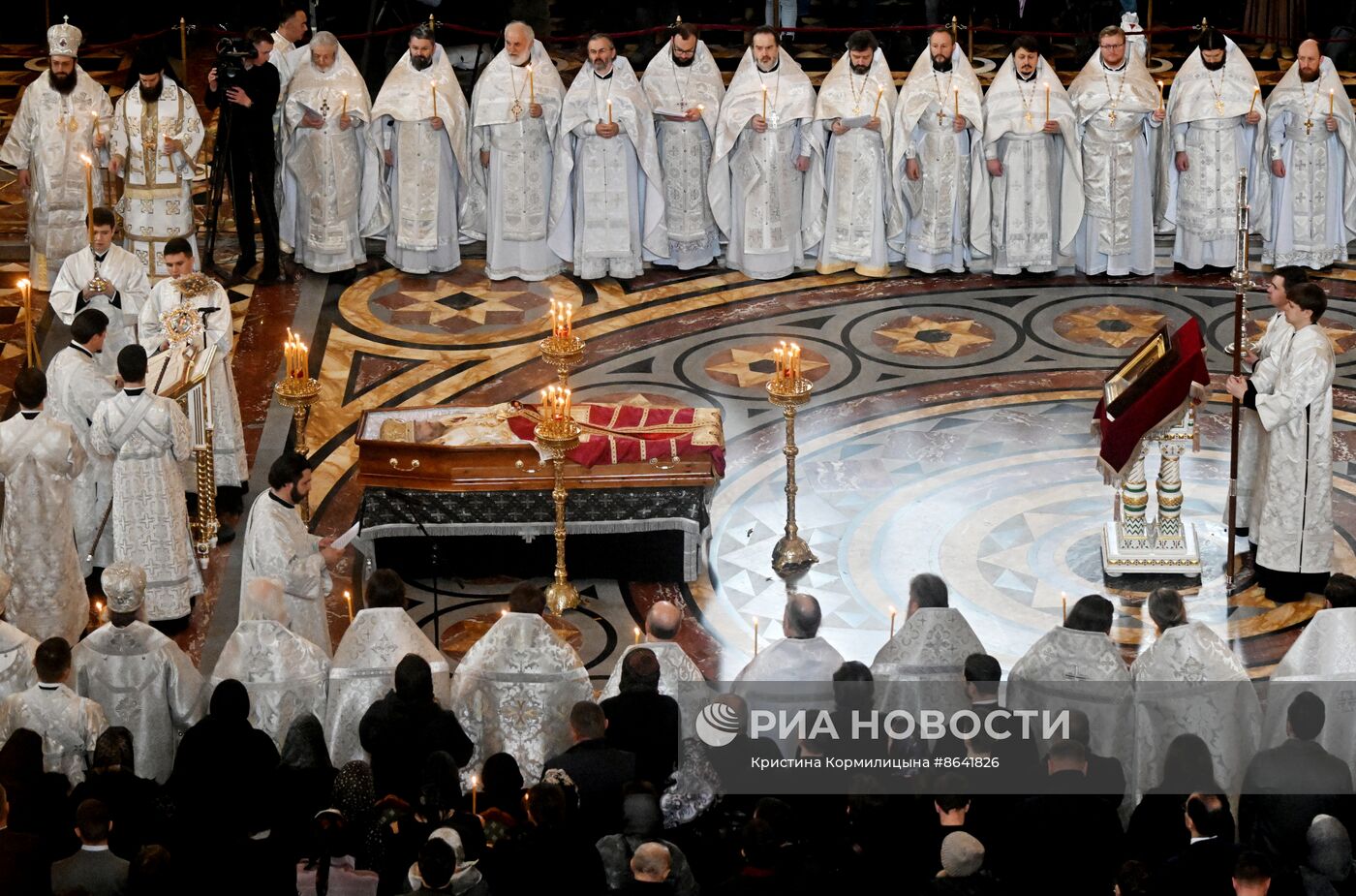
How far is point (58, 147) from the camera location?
1422cm

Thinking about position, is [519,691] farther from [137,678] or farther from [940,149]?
[940,149]

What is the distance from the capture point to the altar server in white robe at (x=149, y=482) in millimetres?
9914

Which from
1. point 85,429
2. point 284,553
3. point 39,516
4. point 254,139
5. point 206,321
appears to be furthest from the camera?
point 254,139

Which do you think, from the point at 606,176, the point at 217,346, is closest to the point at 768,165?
the point at 606,176

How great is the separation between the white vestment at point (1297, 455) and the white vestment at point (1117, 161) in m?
4.61

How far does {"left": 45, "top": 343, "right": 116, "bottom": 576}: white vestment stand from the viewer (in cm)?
1031

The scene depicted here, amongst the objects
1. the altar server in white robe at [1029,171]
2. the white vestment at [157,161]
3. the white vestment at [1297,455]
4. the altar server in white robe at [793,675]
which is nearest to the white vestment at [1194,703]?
the altar server in white robe at [793,675]

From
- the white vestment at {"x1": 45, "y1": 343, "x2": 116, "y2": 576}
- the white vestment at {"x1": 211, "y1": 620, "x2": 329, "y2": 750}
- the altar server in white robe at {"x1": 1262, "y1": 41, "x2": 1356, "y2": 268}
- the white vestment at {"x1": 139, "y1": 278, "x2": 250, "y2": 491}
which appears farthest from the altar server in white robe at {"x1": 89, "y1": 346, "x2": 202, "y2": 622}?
the altar server in white robe at {"x1": 1262, "y1": 41, "x2": 1356, "y2": 268}

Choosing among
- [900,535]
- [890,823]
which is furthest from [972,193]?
[890,823]

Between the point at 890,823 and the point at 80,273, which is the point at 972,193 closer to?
the point at 80,273

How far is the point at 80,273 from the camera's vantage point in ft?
38.1

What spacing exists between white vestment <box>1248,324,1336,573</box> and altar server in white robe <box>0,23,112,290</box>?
25.2 feet

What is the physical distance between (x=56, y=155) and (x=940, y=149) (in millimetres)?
5901

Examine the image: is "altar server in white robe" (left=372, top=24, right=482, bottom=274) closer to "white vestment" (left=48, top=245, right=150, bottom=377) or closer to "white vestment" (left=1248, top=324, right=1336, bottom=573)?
"white vestment" (left=48, top=245, right=150, bottom=377)
